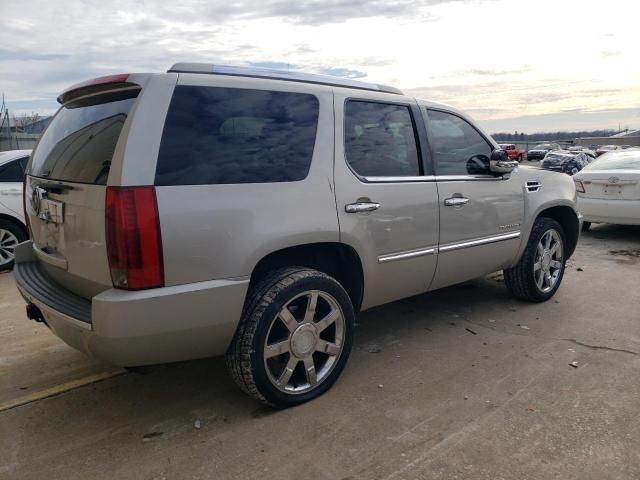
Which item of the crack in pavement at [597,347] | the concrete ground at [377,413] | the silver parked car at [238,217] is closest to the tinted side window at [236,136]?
the silver parked car at [238,217]

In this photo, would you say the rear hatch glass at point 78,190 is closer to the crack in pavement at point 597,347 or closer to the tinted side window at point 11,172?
the crack in pavement at point 597,347

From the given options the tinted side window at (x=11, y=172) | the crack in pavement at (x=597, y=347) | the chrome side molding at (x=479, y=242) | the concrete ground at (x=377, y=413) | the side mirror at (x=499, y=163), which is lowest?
the crack in pavement at (x=597, y=347)

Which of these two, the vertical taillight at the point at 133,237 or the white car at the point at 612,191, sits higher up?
the vertical taillight at the point at 133,237

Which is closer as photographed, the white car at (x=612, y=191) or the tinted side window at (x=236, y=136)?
the tinted side window at (x=236, y=136)

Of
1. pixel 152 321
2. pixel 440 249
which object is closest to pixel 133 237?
pixel 152 321

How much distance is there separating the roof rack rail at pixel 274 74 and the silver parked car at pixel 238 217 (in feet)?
0.04

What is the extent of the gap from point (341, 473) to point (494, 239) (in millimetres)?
2528

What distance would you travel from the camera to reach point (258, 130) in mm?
2986

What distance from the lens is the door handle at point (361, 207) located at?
10.8 feet

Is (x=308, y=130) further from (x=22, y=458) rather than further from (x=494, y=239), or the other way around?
(x=22, y=458)

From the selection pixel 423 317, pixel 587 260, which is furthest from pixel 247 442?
pixel 587 260

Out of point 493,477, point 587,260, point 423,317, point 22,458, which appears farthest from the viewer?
point 587,260

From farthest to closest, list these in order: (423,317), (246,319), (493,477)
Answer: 1. (423,317)
2. (246,319)
3. (493,477)

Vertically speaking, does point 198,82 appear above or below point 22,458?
above
